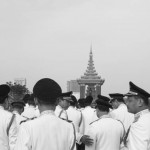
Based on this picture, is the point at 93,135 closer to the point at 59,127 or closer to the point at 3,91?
the point at 3,91

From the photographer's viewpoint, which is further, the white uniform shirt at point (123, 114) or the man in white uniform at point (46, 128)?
the white uniform shirt at point (123, 114)

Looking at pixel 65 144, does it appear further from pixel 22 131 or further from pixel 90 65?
pixel 90 65

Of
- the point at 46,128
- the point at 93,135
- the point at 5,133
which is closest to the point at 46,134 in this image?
the point at 46,128

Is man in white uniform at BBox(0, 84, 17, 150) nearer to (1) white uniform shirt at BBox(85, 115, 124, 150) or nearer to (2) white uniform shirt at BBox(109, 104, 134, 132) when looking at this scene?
(1) white uniform shirt at BBox(85, 115, 124, 150)

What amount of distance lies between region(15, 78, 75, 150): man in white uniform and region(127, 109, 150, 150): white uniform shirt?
95cm

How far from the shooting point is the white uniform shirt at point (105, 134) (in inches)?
259

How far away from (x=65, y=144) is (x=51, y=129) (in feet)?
0.80

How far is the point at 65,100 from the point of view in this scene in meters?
10.3

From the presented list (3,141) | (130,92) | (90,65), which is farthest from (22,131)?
(90,65)

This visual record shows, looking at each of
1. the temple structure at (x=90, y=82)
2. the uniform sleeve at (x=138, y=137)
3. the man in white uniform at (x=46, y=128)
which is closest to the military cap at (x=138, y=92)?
the uniform sleeve at (x=138, y=137)

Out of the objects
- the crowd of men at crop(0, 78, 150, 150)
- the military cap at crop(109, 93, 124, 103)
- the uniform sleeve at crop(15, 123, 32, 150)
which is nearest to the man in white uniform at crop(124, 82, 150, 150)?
the crowd of men at crop(0, 78, 150, 150)

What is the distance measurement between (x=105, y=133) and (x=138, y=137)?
175 cm

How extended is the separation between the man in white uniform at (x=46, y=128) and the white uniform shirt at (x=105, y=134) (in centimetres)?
229

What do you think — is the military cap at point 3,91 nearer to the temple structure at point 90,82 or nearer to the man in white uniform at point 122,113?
the man in white uniform at point 122,113
